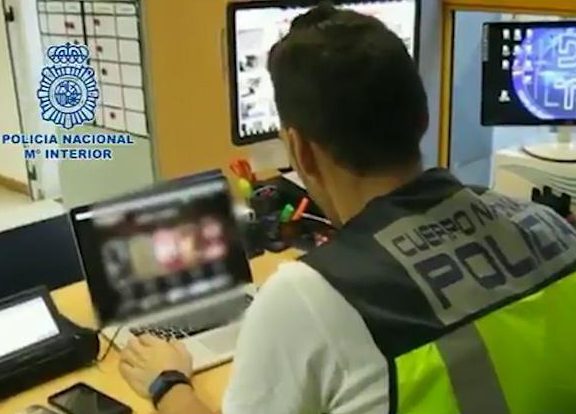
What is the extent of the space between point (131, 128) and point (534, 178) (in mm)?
1444

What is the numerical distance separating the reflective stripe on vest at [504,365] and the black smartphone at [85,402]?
0.63 m

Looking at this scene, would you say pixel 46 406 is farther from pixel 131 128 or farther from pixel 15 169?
pixel 15 169

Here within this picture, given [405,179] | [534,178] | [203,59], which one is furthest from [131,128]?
[405,179]

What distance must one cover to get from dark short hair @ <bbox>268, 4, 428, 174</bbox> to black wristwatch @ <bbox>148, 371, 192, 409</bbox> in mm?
531

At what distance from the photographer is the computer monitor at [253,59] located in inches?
77.8

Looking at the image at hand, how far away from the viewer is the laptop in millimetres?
1678

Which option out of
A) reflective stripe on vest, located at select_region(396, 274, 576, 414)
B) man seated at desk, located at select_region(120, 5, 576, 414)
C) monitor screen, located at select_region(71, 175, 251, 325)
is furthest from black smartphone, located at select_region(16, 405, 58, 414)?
reflective stripe on vest, located at select_region(396, 274, 576, 414)

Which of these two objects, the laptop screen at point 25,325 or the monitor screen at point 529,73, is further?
the monitor screen at point 529,73

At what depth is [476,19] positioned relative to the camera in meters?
2.62

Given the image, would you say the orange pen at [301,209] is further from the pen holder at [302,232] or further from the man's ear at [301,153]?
the man's ear at [301,153]

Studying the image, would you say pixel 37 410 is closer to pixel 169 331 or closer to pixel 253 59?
pixel 169 331

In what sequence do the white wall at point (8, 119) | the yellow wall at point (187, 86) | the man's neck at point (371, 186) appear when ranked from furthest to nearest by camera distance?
the white wall at point (8, 119)
the yellow wall at point (187, 86)
the man's neck at point (371, 186)

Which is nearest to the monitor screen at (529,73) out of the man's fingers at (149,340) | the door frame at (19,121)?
the man's fingers at (149,340)

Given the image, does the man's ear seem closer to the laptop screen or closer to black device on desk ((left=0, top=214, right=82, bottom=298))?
the laptop screen
